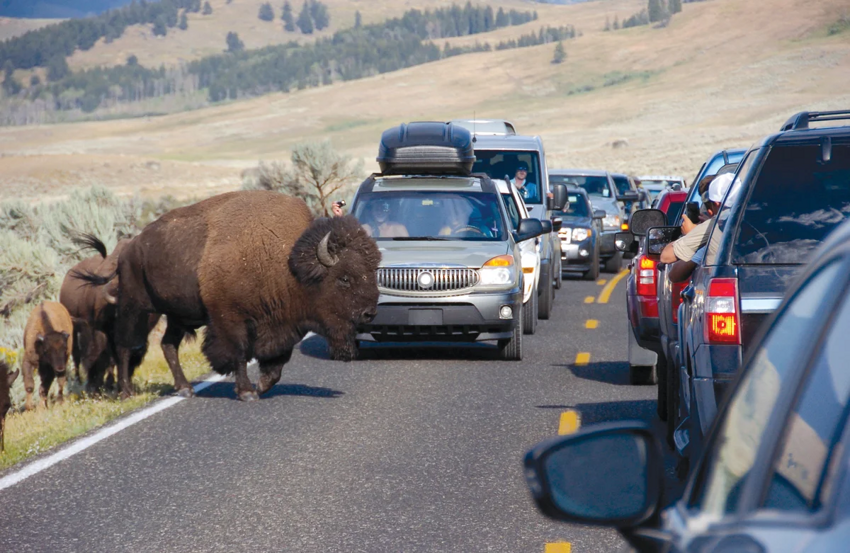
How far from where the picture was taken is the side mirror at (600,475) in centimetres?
232

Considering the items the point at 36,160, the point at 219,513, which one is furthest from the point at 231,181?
the point at 219,513

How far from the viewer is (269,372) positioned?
34.2ft

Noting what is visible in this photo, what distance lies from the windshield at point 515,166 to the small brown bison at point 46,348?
Answer: 770 centimetres

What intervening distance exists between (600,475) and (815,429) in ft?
2.21

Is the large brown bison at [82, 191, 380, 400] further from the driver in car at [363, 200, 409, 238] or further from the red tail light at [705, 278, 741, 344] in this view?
the red tail light at [705, 278, 741, 344]

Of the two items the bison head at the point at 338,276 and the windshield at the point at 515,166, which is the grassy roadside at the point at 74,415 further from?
the windshield at the point at 515,166

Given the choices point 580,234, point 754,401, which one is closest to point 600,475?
point 754,401

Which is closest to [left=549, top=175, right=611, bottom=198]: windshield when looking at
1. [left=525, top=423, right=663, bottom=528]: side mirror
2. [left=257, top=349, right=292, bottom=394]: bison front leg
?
[left=257, top=349, right=292, bottom=394]: bison front leg

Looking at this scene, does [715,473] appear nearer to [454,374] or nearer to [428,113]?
[454,374]

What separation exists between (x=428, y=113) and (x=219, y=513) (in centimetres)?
17039

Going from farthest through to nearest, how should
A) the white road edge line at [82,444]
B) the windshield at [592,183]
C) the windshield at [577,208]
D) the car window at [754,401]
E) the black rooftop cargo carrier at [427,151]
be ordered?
1. the windshield at [592,183]
2. the windshield at [577,208]
3. the black rooftop cargo carrier at [427,151]
4. the white road edge line at [82,444]
5. the car window at [754,401]

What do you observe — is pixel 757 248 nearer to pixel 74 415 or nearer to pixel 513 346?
pixel 74 415

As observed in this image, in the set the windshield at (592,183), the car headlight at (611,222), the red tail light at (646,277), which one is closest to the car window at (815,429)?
the red tail light at (646,277)

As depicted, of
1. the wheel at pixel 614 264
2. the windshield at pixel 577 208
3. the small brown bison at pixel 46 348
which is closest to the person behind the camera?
the small brown bison at pixel 46 348
